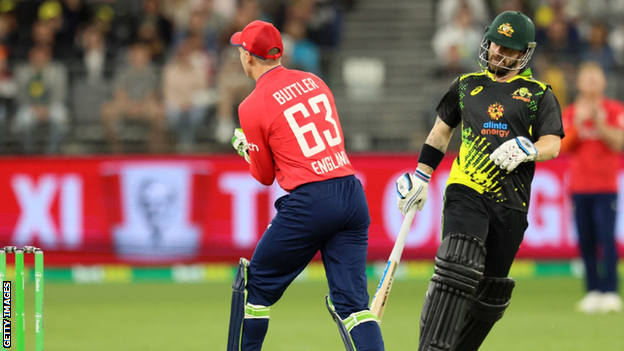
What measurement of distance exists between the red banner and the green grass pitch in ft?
1.71

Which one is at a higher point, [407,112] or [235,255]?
[407,112]

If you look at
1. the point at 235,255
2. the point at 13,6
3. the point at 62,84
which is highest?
the point at 13,6

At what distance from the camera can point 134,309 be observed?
1133 centimetres

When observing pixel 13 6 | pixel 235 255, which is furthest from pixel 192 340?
pixel 13 6

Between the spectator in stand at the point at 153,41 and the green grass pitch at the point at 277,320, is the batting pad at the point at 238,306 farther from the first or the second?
the spectator in stand at the point at 153,41

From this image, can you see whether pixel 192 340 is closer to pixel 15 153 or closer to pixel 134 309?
pixel 134 309

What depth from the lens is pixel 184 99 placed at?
583 inches

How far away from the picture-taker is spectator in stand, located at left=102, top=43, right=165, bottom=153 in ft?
47.6

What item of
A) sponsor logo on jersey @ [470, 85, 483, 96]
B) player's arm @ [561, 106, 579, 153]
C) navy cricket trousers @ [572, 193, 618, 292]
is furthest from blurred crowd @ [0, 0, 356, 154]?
sponsor logo on jersey @ [470, 85, 483, 96]

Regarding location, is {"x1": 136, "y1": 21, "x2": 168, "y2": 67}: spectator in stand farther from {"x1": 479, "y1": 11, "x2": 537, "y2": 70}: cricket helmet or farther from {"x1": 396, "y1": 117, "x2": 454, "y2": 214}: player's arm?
{"x1": 479, "y1": 11, "x2": 537, "y2": 70}: cricket helmet

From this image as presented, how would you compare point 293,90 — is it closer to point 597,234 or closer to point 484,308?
point 484,308

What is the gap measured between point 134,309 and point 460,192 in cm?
580

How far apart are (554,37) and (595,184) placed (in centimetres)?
562

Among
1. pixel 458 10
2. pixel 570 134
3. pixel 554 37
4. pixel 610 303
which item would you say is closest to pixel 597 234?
pixel 610 303
